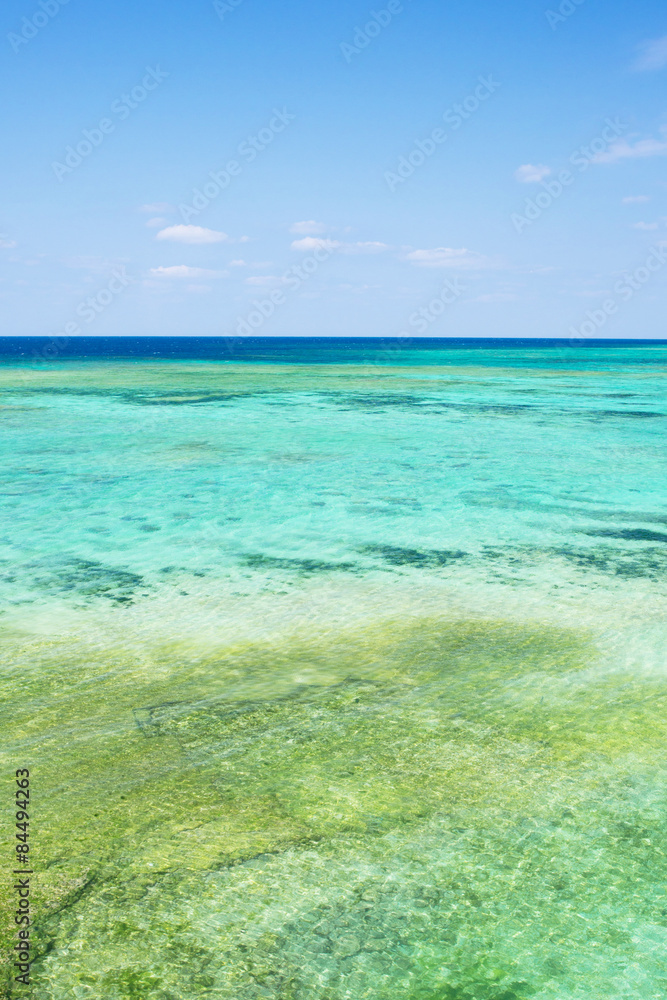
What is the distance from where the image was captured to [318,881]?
3.66 m

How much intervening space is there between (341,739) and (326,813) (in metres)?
0.84

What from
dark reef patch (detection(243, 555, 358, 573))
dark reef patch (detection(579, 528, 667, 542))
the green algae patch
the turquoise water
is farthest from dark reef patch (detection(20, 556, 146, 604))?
dark reef patch (detection(579, 528, 667, 542))

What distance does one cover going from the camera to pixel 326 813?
4191mm

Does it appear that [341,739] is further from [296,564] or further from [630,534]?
[630,534]

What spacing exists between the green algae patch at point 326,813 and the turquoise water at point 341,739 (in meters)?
0.01

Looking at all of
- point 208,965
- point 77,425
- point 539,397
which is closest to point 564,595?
point 208,965

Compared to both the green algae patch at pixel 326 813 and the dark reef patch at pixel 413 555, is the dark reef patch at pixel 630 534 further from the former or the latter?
the green algae patch at pixel 326 813

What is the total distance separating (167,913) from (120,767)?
128cm

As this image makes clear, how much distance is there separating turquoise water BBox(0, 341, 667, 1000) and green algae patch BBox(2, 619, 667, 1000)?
0.05ft

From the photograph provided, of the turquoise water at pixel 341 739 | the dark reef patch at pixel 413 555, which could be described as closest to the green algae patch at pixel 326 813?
the turquoise water at pixel 341 739

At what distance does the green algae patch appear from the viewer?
3.26 meters

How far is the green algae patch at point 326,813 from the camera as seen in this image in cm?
326

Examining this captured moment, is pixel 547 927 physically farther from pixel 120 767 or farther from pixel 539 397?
pixel 539 397

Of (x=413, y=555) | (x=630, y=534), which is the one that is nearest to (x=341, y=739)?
(x=413, y=555)
